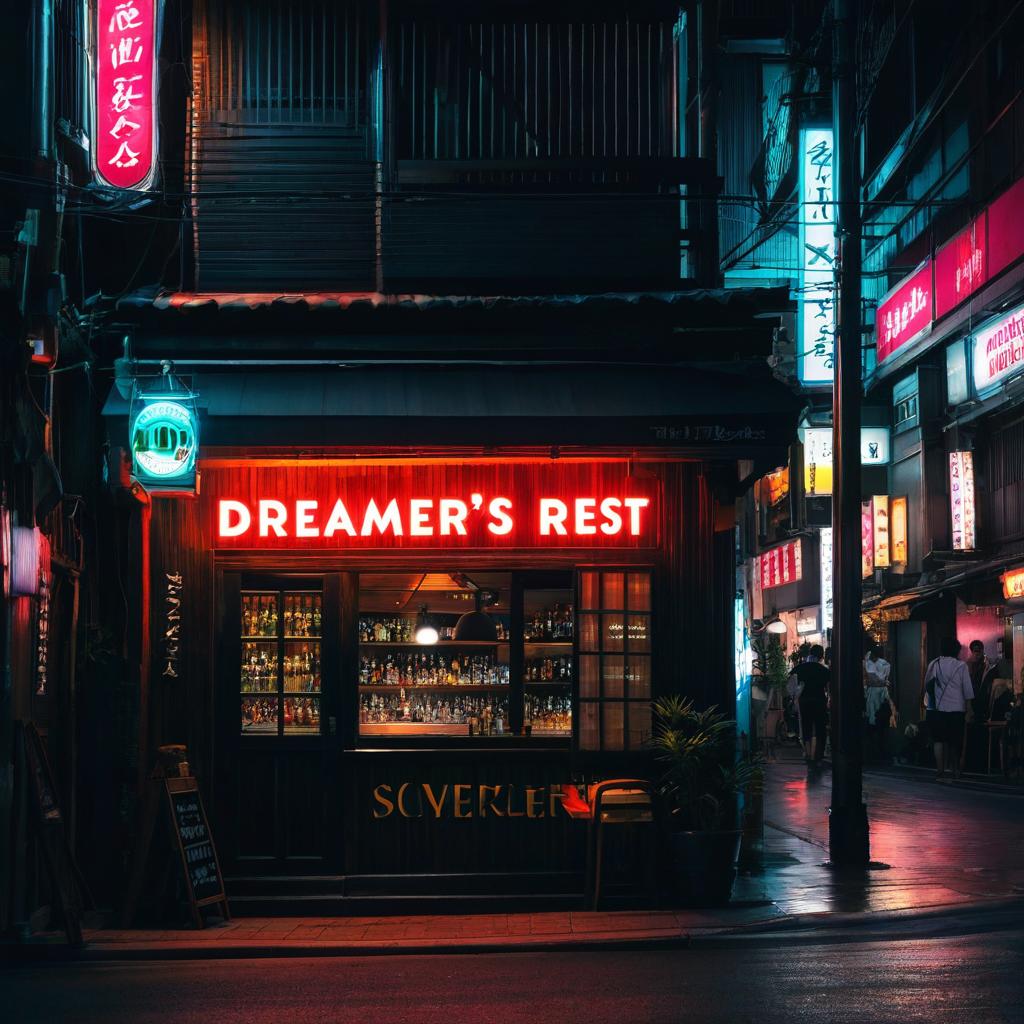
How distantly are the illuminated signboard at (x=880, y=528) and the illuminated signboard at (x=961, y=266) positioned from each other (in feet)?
22.8

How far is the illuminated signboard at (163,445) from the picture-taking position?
39.6ft

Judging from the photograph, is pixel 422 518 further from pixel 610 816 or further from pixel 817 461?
pixel 817 461

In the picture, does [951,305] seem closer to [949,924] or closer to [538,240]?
[538,240]

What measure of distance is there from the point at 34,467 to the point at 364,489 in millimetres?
2851

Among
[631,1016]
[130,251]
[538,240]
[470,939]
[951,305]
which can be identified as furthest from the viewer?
[951,305]

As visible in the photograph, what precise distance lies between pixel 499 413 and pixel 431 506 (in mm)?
1273

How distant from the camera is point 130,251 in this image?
14.8m

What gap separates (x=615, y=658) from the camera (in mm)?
13328

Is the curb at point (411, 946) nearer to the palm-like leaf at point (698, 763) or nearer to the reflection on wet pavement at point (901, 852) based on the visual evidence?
the reflection on wet pavement at point (901, 852)

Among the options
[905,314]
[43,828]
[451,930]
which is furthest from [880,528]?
[43,828]

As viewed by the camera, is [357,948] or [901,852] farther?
[901,852]

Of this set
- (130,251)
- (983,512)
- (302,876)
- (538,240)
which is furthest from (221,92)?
(983,512)

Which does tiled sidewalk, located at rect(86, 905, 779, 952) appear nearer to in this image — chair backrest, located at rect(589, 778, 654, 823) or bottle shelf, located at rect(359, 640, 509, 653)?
chair backrest, located at rect(589, 778, 654, 823)

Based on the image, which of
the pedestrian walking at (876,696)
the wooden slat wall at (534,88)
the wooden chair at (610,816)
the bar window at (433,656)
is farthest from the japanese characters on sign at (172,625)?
the pedestrian walking at (876,696)
